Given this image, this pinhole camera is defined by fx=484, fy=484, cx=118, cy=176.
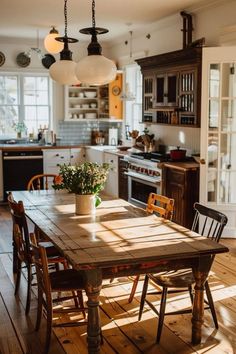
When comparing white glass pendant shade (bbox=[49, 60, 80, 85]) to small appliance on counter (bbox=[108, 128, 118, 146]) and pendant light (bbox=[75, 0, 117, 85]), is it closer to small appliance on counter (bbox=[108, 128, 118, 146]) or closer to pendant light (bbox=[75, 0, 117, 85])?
pendant light (bbox=[75, 0, 117, 85])

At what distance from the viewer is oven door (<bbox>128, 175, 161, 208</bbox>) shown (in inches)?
254

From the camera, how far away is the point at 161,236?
10.5 ft

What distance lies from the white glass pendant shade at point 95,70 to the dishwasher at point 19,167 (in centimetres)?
519

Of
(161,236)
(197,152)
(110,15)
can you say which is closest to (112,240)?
(161,236)

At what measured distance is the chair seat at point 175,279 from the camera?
10.7 ft

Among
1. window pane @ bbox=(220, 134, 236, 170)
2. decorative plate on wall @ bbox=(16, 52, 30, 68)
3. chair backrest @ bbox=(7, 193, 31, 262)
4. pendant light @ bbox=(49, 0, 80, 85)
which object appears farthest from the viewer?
decorative plate on wall @ bbox=(16, 52, 30, 68)

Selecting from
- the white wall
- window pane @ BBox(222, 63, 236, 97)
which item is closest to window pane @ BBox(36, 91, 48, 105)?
the white wall

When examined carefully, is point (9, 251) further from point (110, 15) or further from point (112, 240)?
point (110, 15)

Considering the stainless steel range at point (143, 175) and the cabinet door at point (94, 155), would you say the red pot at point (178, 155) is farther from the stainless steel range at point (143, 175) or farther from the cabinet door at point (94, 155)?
the cabinet door at point (94, 155)

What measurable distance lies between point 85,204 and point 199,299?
3.84ft

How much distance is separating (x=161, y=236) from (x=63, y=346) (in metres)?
1.01

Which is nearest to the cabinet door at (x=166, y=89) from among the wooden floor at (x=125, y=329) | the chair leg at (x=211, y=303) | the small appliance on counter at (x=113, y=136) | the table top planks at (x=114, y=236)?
the small appliance on counter at (x=113, y=136)

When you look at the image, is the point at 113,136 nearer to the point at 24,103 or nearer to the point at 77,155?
the point at 77,155

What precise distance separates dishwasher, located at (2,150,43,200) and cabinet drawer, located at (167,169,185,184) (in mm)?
3264
